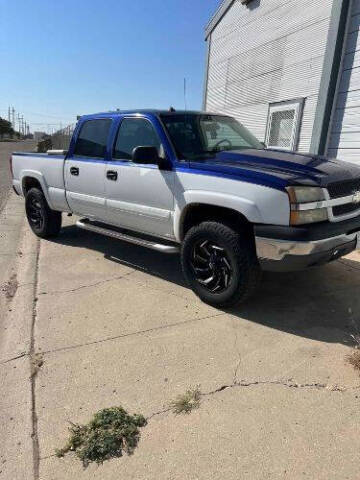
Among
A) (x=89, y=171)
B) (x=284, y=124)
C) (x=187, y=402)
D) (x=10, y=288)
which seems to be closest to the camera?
(x=187, y=402)

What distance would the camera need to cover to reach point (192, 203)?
4.00m

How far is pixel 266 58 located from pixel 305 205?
600 centimetres

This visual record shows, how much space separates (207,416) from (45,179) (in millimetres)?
4693

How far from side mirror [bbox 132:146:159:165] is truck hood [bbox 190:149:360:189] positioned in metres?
0.44

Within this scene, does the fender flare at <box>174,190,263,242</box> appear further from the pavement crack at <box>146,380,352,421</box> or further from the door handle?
the pavement crack at <box>146,380,352,421</box>

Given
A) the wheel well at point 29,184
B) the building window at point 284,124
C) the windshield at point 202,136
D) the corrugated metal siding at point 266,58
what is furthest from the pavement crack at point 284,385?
the building window at point 284,124

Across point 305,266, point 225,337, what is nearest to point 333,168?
point 305,266

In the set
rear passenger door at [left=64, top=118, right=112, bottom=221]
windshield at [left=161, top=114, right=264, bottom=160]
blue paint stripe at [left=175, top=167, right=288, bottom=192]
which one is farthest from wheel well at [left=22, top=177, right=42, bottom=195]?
blue paint stripe at [left=175, top=167, right=288, bottom=192]

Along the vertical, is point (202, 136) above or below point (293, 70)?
below

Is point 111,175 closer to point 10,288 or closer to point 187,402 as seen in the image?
point 10,288

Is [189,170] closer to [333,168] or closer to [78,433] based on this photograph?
[333,168]

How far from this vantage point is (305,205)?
11.1ft

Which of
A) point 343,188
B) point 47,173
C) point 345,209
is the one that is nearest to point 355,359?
point 345,209

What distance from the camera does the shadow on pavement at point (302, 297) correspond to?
3.70 meters
